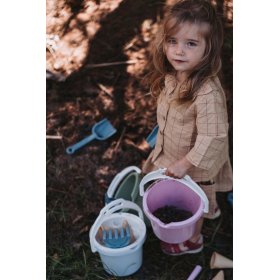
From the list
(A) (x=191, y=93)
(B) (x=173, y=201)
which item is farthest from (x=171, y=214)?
(A) (x=191, y=93)

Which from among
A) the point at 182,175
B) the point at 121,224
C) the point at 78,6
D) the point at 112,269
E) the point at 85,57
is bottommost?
the point at 112,269

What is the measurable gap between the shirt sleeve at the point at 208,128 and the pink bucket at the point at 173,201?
0.33ft

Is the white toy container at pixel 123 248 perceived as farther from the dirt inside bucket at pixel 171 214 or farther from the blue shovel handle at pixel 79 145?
the blue shovel handle at pixel 79 145

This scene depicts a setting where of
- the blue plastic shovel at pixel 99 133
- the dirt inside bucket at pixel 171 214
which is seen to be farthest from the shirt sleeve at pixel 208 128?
the blue plastic shovel at pixel 99 133

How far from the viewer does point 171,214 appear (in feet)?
5.11

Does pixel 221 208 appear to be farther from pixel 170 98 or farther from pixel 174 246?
pixel 170 98

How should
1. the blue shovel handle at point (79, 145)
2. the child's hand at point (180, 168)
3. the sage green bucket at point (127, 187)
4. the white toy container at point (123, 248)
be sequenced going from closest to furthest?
the child's hand at point (180, 168) < the white toy container at point (123, 248) < the sage green bucket at point (127, 187) < the blue shovel handle at point (79, 145)

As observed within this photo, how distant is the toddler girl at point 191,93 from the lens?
1.30 m

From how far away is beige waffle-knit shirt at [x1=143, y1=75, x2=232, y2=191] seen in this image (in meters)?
1.34

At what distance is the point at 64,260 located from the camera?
161cm

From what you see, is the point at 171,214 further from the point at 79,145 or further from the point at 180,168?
the point at 79,145

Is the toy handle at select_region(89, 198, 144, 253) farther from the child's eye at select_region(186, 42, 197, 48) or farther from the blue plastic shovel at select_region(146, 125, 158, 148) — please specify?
the child's eye at select_region(186, 42, 197, 48)
